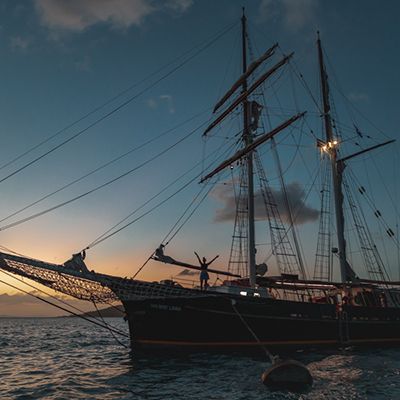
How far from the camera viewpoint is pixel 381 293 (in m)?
30.2

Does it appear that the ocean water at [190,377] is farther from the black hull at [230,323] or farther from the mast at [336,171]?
the mast at [336,171]

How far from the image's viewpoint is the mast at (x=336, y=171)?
3012 cm

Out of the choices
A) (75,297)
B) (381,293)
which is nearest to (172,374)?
(75,297)

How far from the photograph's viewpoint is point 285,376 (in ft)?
44.6

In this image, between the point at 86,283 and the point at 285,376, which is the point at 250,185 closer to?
the point at 86,283

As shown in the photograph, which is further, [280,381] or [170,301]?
[170,301]

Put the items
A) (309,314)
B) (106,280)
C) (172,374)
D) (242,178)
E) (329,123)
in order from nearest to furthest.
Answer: (172,374) < (106,280) < (309,314) < (242,178) < (329,123)

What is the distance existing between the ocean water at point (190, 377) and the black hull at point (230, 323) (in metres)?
1.16

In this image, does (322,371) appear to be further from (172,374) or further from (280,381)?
(172,374)

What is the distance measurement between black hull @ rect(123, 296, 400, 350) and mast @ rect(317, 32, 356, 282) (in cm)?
598

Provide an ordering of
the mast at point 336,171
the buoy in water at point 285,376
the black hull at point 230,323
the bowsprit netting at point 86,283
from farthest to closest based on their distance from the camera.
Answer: the mast at point 336,171, the black hull at point 230,323, the bowsprit netting at point 86,283, the buoy in water at point 285,376

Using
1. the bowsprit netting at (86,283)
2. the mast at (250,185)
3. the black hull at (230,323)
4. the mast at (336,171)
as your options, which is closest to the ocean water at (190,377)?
the black hull at (230,323)

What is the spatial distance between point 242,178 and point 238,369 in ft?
48.1

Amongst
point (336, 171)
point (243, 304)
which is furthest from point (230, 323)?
point (336, 171)
